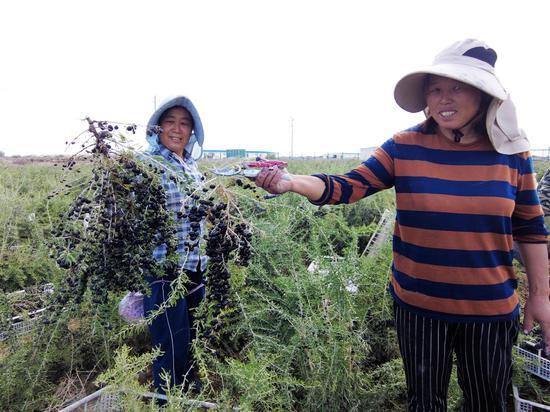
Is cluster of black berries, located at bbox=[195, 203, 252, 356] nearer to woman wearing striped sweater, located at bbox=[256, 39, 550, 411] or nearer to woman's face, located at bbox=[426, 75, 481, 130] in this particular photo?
woman wearing striped sweater, located at bbox=[256, 39, 550, 411]

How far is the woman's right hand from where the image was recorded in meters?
1.55

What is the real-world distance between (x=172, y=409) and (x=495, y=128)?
1.60 m

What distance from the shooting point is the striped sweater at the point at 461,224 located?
57.9 inches

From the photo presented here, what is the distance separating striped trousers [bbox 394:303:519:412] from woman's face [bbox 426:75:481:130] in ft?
2.80

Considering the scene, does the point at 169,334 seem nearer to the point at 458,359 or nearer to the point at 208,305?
the point at 208,305

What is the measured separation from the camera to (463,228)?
4.83 feet

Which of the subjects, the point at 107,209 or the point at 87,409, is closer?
the point at 107,209

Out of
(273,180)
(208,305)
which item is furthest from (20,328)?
(273,180)

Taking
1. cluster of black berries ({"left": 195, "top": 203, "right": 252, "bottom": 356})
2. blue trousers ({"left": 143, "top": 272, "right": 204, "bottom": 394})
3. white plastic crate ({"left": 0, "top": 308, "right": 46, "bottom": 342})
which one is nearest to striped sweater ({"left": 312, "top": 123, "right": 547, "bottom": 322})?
cluster of black berries ({"left": 195, "top": 203, "right": 252, "bottom": 356})

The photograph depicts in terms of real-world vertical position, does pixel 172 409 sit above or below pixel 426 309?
below

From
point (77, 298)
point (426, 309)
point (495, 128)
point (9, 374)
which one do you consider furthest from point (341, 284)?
point (9, 374)

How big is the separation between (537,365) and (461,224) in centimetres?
158

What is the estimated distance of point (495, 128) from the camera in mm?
1450

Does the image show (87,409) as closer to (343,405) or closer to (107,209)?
(107,209)
